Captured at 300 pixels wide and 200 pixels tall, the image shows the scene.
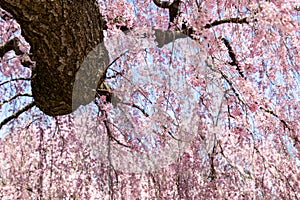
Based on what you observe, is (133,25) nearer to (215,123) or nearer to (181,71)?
(181,71)

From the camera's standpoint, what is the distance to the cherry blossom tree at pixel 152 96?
2.04 meters

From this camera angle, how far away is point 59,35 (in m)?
1.93

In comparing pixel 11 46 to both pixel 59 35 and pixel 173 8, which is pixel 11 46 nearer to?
pixel 59 35

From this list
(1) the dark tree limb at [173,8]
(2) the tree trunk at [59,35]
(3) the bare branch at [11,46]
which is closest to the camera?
(2) the tree trunk at [59,35]

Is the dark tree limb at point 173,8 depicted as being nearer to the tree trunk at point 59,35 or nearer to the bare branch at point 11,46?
the tree trunk at point 59,35

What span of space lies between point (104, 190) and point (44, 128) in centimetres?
83

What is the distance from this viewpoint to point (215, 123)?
249 centimetres

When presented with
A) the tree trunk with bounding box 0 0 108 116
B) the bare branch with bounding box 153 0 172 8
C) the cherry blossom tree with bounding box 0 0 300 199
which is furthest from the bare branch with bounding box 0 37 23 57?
the bare branch with bounding box 153 0 172 8

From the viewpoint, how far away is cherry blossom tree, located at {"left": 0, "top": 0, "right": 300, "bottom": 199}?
204cm

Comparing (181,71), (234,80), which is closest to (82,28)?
(181,71)

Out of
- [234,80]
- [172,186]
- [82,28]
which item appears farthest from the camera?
[172,186]

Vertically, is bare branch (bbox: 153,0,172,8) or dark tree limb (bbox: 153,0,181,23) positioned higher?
bare branch (bbox: 153,0,172,8)

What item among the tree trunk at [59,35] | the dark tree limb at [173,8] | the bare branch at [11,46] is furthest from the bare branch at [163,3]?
the bare branch at [11,46]

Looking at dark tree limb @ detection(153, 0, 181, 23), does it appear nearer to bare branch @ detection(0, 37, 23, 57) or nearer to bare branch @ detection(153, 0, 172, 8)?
bare branch @ detection(153, 0, 172, 8)
